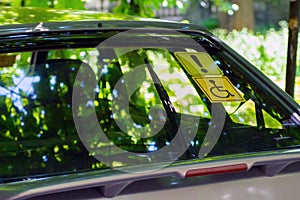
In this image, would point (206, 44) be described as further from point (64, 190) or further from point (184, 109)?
point (64, 190)

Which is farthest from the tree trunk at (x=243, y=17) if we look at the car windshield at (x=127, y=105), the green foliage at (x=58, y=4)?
the car windshield at (x=127, y=105)

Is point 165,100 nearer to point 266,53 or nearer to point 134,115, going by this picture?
point 134,115

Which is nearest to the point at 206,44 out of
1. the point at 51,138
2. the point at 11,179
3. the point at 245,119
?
the point at 245,119

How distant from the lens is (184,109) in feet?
10.8

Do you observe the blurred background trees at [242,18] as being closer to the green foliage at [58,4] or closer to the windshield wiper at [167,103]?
the green foliage at [58,4]

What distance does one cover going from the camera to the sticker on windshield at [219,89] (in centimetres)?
291

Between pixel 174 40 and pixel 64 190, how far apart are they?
1.25m

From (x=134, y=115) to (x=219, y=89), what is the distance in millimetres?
757

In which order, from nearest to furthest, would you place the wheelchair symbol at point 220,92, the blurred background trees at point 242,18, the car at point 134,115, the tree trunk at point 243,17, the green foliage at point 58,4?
the car at point 134,115, the wheelchair symbol at point 220,92, the green foliage at point 58,4, the blurred background trees at point 242,18, the tree trunk at point 243,17

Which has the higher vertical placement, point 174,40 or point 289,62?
point 174,40

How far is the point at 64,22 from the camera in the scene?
283cm

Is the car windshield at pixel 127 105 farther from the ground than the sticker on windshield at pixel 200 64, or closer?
closer

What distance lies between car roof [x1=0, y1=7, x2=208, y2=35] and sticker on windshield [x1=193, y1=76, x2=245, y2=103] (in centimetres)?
28

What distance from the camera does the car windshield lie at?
2762 mm
